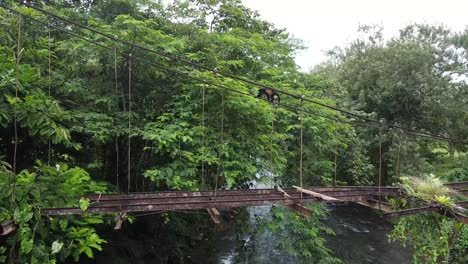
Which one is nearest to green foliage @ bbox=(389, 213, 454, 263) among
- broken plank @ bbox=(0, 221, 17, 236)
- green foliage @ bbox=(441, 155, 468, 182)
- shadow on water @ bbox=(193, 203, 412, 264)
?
shadow on water @ bbox=(193, 203, 412, 264)

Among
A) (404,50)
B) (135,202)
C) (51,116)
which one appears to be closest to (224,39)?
(51,116)

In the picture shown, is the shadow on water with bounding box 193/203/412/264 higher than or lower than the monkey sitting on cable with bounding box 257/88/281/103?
lower

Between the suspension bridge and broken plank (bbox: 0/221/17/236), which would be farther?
the suspension bridge

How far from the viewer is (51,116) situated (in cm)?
382

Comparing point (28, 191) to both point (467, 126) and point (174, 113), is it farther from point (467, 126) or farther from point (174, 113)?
point (467, 126)

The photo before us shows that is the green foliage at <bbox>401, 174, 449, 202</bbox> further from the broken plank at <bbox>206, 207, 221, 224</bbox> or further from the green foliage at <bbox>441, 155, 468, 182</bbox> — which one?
the green foliage at <bbox>441, 155, 468, 182</bbox>

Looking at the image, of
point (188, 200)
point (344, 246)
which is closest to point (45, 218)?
point (188, 200)

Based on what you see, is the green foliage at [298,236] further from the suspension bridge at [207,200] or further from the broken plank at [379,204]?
the suspension bridge at [207,200]

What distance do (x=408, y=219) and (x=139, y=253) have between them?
4206 mm

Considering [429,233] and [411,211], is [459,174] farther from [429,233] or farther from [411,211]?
[411,211]

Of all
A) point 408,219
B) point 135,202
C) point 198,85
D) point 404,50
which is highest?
point 404,50

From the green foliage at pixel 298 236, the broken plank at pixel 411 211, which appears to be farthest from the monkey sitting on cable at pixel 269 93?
the green foliage at pixel 298 236

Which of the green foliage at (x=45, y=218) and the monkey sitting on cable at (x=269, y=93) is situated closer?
the green foliage at (x=45, y=218)

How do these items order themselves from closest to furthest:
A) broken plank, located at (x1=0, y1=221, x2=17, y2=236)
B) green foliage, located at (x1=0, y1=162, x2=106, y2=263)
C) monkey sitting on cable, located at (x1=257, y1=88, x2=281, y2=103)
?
1. broken plank, located at (x1=0, y1=221, x2=17, y2=236)
2. green foliage, located at (x1=0, y1=162, x2=106, y2=263)
3. monkey sitting on cable, located at (x1=257, y1=88, x2=281, y2=103)
